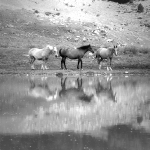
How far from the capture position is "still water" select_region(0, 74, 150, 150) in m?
9.92

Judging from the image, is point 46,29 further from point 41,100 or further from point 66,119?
point 66,119

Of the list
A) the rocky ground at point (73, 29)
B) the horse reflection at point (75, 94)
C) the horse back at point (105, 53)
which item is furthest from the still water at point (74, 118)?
the horse back at point (105, 53)

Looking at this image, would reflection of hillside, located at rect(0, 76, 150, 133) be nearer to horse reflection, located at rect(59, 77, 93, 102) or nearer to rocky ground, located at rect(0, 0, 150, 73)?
horse reflection, located at rect(59, 77, 93, 102)

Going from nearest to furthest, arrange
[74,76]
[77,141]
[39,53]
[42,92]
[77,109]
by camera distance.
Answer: [77,141] < [77,109] < [42,92] < [74,76] < [39,53]

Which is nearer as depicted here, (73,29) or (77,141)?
(77,141)

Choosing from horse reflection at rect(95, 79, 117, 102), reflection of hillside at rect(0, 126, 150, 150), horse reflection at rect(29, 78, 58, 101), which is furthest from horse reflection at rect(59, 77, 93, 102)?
reflection of hillside at rect(0, 126, 150, 150)

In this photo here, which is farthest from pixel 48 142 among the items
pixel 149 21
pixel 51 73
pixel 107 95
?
pixel 149 21

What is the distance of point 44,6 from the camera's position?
70125mm

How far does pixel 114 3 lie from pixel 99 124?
66711 mm

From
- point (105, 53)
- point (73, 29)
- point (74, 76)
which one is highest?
point (73, 29)

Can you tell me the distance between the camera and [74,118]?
42.3 feet

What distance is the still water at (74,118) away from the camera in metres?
9.92

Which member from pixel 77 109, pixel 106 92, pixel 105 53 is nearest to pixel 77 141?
pixel 77 109

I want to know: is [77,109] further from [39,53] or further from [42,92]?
[39,53]
